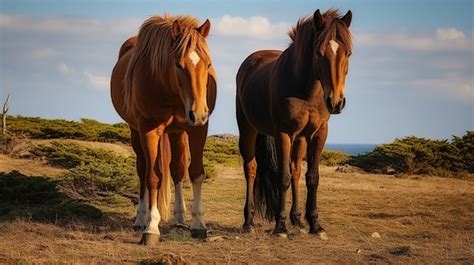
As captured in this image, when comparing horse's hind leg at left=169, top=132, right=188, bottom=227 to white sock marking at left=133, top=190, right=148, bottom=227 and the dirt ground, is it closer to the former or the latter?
the dirt ground

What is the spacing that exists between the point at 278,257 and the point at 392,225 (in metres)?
4.64

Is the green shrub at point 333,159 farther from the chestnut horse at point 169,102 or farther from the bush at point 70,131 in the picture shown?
the chestnut horse at point 169,102

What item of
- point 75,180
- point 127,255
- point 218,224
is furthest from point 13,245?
point 75,180

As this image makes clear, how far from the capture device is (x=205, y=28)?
21.1ft

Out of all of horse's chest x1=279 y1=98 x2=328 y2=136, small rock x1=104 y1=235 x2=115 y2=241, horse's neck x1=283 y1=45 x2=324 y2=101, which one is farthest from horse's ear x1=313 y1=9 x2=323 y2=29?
small rock x1=104 y1=235 x2=115 y2=241

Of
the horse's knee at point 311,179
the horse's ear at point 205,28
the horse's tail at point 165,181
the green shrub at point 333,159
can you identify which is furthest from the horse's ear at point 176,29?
the green shrub at point 333,159

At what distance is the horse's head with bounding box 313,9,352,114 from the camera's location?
20.2 ft

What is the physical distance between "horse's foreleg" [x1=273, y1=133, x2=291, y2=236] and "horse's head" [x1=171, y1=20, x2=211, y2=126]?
1.28m

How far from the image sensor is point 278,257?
5.72 meters

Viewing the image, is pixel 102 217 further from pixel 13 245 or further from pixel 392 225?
pixel 392 225

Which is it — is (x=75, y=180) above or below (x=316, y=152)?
below

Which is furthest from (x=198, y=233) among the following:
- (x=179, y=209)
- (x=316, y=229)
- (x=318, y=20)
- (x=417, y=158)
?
(x=417, y=158)

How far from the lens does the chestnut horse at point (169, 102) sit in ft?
19.7

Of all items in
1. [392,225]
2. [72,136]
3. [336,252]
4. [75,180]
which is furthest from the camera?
[72,136]
